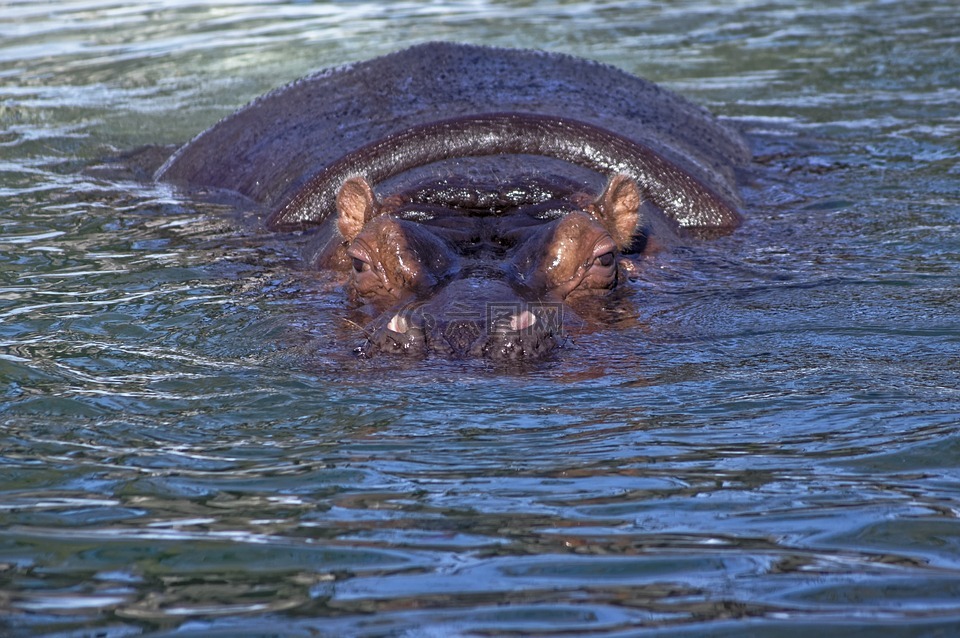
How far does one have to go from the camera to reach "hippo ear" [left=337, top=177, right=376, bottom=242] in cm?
553

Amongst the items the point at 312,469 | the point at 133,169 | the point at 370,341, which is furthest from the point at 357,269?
the point at 133,169

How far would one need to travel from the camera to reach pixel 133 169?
8.84 meters

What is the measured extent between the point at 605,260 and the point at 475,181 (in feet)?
3.32

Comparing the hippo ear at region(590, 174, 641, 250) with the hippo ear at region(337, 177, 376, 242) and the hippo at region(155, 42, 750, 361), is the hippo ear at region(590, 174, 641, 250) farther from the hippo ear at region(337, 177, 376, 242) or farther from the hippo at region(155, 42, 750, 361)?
the hippo ear at region(337, 177, 376, 242)

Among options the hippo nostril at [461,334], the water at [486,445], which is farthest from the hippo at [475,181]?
the water at [486,445]

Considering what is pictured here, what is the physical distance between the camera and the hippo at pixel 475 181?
15.4 ft

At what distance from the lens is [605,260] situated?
16.9 ft

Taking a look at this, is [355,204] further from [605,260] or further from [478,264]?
[605,260]

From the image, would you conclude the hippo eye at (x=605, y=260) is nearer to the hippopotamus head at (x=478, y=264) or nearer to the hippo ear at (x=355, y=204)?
the hippopotamus head at (x=478, y=264)

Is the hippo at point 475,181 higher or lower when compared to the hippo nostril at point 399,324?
higher

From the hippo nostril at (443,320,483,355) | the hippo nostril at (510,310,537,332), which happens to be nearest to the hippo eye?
the hippo nostril at (510,310,537,332)

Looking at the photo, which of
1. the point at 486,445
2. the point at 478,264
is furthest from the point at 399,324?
the point at 486,445

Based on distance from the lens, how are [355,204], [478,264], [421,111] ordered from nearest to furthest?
[478,264] < [355,204] < [421,111]

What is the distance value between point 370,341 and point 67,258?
2.63 meters
